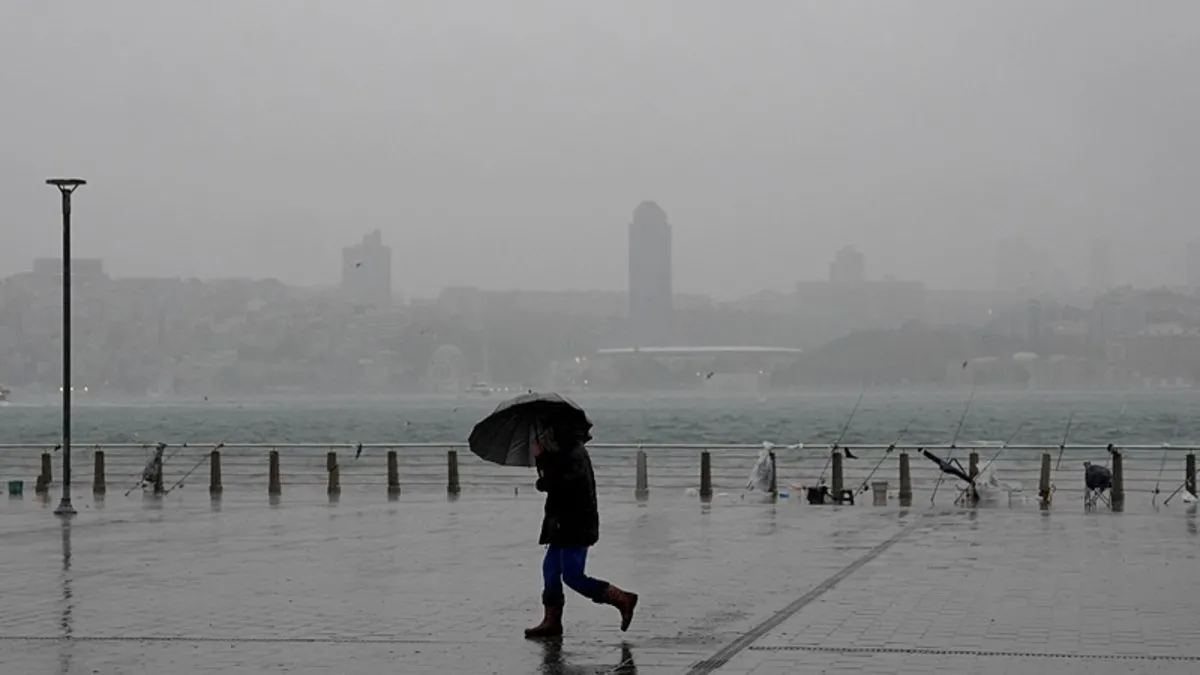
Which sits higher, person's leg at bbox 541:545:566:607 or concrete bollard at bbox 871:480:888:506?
person's leg at bbox 541:545:566:607

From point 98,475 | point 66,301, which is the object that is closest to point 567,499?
point 66,301

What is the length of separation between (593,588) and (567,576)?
21cm

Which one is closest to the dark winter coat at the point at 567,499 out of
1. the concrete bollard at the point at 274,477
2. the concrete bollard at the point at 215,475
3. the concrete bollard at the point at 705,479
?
the concrete bollard at the point at 705,479

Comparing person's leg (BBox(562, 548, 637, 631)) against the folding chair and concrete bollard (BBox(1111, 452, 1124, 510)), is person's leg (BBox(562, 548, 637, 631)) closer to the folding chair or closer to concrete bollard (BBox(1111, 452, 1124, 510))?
the folding chair

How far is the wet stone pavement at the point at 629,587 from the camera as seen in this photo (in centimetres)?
1165

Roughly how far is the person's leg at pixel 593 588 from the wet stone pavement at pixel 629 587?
0.25 meters

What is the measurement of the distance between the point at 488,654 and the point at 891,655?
269cm

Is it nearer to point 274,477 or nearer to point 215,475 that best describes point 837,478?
Answer: point 274,477

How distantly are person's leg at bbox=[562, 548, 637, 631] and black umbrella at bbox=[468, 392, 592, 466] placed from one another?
776 millimetres

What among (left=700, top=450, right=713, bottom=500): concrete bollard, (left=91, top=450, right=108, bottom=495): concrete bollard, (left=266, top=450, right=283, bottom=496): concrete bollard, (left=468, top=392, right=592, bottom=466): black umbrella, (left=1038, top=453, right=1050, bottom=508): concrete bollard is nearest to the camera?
(left=468, top=392, right=592, bottom=466): black umbrella

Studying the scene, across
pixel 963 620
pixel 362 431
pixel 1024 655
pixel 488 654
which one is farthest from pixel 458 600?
pixel 362 431

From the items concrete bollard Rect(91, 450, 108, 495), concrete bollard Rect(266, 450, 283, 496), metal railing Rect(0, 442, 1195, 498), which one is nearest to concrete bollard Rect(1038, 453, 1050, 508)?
metal railing Rect(0, 442, 1195, 498)

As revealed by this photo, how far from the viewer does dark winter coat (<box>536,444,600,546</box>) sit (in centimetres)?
1263

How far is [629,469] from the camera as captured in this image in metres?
54.5
